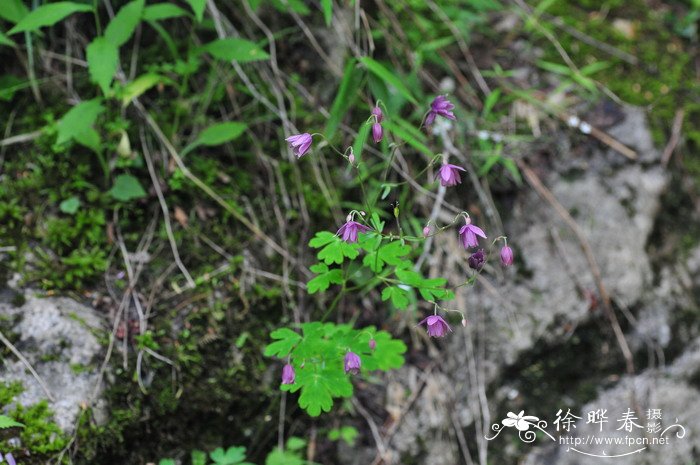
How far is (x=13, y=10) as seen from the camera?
244cm

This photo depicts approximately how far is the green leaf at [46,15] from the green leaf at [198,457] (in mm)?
1725

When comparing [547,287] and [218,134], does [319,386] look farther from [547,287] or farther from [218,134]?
[547,287]

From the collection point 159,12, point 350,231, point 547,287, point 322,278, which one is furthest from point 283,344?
point 547,287

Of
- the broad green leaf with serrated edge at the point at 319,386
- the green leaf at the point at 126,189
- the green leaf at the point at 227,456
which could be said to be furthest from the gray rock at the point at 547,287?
the green leaf at the point at 126,189

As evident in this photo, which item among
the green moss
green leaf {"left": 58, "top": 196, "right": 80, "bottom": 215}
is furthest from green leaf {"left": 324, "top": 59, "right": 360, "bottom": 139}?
the green moss

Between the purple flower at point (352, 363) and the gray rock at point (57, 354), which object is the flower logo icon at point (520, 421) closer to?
the purple flower at point (352, 363)

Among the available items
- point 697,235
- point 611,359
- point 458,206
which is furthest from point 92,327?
point 697,235

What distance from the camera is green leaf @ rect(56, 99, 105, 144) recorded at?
238 centimetres

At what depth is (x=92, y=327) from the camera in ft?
7.48

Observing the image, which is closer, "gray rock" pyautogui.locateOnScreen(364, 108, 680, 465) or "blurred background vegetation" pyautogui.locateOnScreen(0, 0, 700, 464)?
"blurred background vegetation" pyautogui.locateOnScreen(0, 0, 700, 464)

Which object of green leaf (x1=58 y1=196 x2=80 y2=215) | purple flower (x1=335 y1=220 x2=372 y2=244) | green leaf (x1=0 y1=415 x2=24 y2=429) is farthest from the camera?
green leaf (x1=58 y1=196 x2=80 y2=215)

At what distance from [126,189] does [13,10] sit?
836mm

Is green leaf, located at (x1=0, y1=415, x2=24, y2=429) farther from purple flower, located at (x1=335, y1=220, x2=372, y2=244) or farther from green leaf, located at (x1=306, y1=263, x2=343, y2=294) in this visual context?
purple flower, located at (x1=335, y1=220, x2=372, y2=244)

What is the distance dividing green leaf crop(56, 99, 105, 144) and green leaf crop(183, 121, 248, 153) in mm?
387
